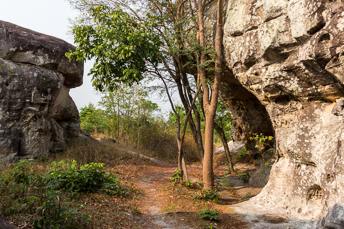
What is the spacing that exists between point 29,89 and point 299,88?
9.08 m

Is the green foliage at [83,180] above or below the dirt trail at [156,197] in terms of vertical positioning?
above

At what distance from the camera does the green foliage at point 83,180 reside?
9615mm

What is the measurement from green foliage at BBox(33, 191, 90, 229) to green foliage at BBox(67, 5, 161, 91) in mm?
5258

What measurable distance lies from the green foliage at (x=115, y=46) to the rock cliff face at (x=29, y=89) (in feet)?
8.88

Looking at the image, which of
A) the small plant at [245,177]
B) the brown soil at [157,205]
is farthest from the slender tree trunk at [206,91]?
the small plant at [245,177]

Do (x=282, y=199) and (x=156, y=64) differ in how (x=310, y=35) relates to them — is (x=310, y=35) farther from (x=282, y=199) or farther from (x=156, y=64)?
(x=156, y=64)

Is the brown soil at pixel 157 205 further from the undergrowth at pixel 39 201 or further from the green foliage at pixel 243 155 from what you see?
the green foliage at pixel 243 155

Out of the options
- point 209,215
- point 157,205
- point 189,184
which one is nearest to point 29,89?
point 189,184

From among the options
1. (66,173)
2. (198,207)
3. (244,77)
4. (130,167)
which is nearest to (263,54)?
(244,77)

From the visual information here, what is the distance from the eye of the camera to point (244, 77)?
38.0 feet

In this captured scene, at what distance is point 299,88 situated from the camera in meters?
10.0

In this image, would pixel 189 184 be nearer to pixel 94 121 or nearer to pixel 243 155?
pixel 243 155

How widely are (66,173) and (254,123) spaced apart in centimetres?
935

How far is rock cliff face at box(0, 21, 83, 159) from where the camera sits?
13633 millimetres
